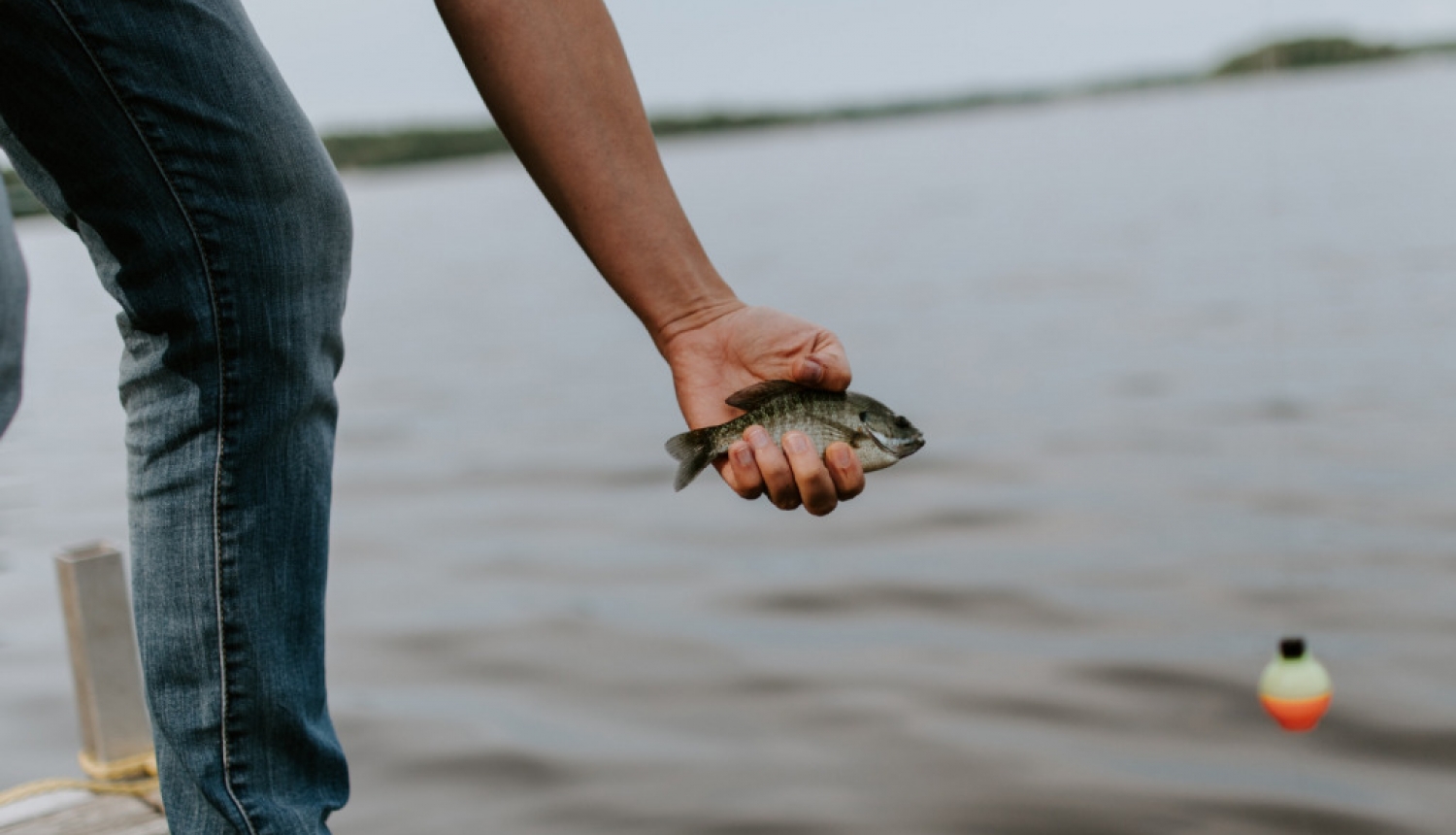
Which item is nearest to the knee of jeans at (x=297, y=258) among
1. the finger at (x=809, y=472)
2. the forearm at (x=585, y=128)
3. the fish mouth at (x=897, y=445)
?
the forearm at (x=585, y=128)

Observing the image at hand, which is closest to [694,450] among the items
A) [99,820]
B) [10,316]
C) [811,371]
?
[811,371]

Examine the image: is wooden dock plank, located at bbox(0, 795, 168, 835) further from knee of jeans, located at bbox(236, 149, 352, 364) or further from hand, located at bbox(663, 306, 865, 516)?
knee of jeans, located at bbox(236, 149, 352, 364)

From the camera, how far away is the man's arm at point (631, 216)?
2.02 metres

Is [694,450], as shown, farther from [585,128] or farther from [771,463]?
[585,128]

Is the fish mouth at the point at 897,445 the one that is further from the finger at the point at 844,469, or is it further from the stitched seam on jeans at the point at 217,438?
the stitched seam on jeans at the point at 217,438

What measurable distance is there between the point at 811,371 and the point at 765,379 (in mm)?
139

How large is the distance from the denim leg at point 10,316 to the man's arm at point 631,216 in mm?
639

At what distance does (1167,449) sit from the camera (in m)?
9.29

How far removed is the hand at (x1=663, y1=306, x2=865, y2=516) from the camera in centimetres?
220

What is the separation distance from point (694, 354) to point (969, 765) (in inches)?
129

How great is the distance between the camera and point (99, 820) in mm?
3096

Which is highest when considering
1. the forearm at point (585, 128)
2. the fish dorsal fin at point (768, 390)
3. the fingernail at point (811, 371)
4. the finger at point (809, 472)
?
the forearm at point (585, 128)

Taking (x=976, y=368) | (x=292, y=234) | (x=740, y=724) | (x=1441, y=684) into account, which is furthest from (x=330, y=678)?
(x=976, y=368)

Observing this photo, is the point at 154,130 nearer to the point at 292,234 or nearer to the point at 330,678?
the point at 292,234
